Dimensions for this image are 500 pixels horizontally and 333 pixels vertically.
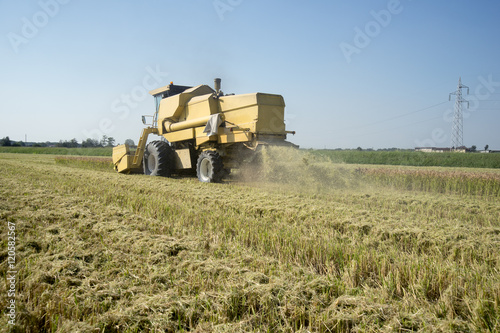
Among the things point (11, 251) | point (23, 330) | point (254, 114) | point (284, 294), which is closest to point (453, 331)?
point (284, 294)

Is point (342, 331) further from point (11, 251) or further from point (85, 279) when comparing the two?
point (11, 251)

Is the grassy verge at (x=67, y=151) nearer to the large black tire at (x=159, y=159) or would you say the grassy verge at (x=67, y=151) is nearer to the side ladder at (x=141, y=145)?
the side ladder at (x=141, y=145)

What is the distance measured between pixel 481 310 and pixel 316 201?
12.4ft

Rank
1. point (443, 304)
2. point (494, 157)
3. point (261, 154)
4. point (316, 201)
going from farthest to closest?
1. point (494, 157)
2. point (261, 154)
3. point (316, 201)
4. point (443, 304)

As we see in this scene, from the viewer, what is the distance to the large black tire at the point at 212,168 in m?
8.38

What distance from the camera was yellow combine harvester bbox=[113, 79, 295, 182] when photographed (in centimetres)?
801

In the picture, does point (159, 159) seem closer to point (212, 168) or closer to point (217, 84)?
point (212, 168)

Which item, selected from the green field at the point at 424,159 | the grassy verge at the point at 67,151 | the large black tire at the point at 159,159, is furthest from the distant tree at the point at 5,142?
the large black tire at the point at 159,159

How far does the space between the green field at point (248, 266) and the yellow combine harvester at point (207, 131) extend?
2.79 meters

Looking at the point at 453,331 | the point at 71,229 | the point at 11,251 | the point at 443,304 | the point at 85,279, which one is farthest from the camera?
the point at 71,229

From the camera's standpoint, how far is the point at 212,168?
8.37 meters

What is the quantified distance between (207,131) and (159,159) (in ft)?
7.55

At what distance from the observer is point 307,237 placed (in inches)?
136

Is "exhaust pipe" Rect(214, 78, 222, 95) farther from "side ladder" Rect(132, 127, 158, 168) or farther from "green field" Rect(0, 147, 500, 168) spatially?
"green field" Rect(0, 147, 500, 168)
